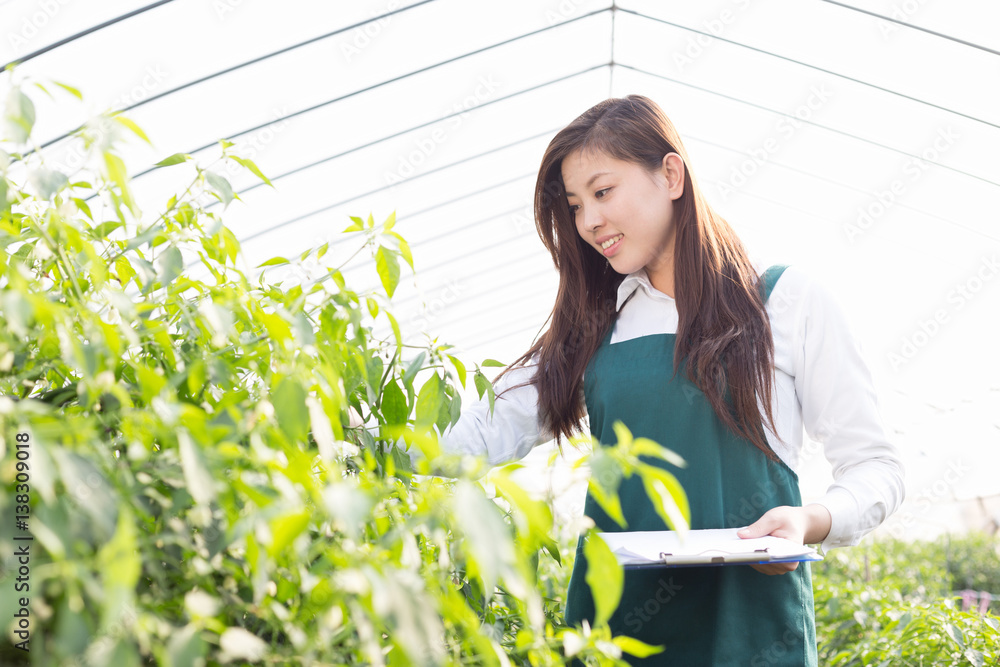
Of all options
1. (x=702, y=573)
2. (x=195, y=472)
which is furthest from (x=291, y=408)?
(x=702, y=573)

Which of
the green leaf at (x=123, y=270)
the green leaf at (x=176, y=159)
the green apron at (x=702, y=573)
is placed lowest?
the green apron at (x=702, y=573)

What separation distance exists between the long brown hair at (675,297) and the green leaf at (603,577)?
0.73m

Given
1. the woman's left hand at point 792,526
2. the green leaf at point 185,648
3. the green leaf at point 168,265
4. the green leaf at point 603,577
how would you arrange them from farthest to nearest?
the woman's left hand at point 792,526
the green leaf at point 168,265
the green leaf at point 603,577
the green leaf at point 185,648

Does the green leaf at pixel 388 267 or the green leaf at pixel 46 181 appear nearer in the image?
the green leaf at pixel 46 181

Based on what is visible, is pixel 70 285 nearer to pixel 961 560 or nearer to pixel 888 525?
pixel 961 560

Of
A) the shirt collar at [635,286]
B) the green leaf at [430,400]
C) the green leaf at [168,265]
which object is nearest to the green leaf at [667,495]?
the green leaf at [430,400]

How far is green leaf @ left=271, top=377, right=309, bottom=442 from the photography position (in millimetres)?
505

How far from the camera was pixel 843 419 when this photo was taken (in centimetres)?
122

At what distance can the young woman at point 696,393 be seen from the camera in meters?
1.19

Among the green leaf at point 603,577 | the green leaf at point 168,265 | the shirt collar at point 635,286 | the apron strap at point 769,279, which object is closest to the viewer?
the green leaf at point 603,577

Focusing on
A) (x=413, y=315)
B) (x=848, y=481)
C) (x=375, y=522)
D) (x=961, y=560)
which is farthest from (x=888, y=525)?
(x=375, y=522)

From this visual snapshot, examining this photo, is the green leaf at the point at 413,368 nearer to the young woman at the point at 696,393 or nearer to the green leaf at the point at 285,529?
the young woman at the point at 696,393

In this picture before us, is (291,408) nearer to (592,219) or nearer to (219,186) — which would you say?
(219,186)

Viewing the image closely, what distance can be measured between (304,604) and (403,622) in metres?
0.19
